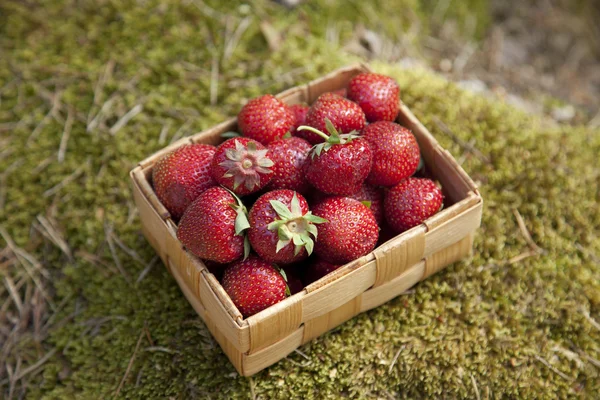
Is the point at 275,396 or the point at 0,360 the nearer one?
the point at 275,396

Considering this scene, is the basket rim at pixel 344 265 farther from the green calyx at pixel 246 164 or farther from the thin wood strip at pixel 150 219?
the green calyx at pixel 246 164

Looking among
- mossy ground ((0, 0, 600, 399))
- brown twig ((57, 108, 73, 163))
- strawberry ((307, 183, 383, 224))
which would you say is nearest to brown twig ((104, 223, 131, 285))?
mossy ground ((0, 0, 600, 399))

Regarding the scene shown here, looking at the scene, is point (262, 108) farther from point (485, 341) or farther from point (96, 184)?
point (485, 341)

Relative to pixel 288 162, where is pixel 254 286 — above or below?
below

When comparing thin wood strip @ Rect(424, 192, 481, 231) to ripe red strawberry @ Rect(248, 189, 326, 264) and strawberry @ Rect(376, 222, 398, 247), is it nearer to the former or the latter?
strawberry @ Rect(376, 222, 398, 247)

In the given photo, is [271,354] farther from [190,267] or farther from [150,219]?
[150,219]

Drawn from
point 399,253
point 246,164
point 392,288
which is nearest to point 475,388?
point 392,288

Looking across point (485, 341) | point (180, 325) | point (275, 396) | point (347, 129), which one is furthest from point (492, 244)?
point (180, 325)
